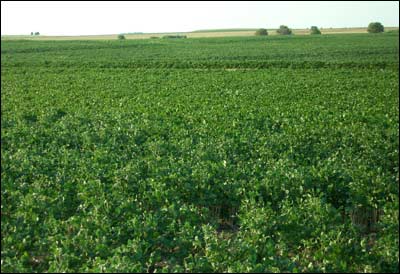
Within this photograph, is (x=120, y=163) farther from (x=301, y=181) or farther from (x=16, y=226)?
(x=301, y=181)

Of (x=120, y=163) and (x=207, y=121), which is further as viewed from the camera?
(x=207, y=121)

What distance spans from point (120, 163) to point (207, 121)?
4.73 meters

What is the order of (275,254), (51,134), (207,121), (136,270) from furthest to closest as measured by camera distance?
(207,121), (51,134), (275,254), (136,270)

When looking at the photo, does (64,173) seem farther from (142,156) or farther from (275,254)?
(275,254)

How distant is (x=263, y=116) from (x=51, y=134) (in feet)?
21.1

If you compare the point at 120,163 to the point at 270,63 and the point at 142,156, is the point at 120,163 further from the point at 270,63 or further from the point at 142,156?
the point at 270,63

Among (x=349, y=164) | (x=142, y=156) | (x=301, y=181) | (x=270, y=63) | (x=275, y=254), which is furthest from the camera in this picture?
(x=270, y=63)

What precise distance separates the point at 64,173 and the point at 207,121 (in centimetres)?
590

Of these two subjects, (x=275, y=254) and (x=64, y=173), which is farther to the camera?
(x=64, y=173)

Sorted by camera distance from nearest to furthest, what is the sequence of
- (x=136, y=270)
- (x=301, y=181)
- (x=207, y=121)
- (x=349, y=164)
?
(x=136, y=270) < (x=301, y=181) < (x=349, y=164) < (x=207, y=121)

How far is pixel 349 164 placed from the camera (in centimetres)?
844

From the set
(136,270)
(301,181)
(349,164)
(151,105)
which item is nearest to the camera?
(136,270)

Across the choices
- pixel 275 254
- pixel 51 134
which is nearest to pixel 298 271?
pixel 275 254

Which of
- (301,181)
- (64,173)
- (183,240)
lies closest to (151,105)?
(64,173)
